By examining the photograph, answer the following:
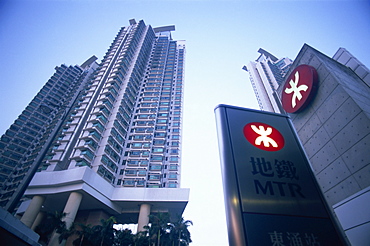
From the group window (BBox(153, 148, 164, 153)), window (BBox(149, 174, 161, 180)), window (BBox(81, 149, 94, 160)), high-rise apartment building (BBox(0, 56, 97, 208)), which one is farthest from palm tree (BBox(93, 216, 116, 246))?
high-rise apartment building (BBox(0, 56, 97, 208))

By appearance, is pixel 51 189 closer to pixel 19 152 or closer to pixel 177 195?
pixel 177 195

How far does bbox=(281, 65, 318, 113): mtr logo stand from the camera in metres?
9.32

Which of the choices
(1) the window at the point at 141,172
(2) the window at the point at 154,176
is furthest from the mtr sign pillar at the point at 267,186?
(2) the window at the point at 154,176

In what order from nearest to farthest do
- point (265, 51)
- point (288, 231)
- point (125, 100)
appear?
1. point (288, 231)
2. point (125, 100)
3. point (265, 51)

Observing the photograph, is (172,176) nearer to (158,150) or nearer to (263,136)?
(158,150)

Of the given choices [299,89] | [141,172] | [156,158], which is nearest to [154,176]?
[141,172]

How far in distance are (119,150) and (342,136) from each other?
41888 millimetres

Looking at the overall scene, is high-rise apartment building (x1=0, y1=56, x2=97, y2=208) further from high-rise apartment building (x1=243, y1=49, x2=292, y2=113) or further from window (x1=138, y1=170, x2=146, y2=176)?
Answer: high-rise apartment building (x1=243, y1=49, x2=292, y2=113)

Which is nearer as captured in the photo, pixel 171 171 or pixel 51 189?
pixel 51 189

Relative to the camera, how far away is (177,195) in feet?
117

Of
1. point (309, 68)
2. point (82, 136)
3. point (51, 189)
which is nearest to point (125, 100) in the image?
point (82, 136)

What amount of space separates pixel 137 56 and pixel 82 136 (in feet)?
112

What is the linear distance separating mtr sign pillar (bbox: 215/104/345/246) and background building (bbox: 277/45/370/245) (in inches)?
214

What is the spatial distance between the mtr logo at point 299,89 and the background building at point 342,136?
0.31 meters
